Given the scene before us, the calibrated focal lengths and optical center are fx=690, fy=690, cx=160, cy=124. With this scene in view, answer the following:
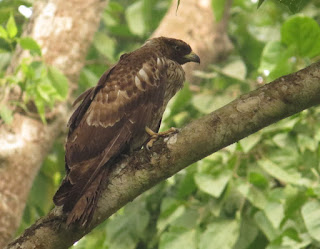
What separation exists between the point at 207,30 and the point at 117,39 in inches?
60.4

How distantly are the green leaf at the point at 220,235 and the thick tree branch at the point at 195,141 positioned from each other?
1375 millimetres

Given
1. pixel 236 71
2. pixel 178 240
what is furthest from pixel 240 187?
pixel 236 71

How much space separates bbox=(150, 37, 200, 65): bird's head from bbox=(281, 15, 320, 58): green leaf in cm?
63

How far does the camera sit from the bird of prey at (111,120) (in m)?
3.11

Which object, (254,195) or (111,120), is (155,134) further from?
(254,195)

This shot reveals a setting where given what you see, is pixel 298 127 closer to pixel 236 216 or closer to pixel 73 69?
pixel 236 216

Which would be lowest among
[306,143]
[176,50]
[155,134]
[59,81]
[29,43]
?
[306,143]

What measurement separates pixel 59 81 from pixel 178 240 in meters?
1.27

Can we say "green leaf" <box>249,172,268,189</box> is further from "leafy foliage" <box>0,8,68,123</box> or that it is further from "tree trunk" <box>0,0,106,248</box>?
"tree trunk" <box>0,0,106,248</box>

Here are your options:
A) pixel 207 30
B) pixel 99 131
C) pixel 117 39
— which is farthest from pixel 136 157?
pixel 117 39

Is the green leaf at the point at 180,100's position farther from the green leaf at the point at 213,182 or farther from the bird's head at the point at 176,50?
the green leaf at the point at 213,182

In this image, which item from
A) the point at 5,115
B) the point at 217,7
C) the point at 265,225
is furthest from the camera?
the point at 217,7

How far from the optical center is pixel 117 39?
784cm

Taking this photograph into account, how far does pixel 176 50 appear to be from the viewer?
4488mm
